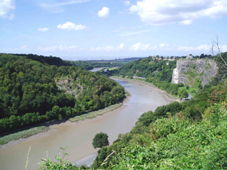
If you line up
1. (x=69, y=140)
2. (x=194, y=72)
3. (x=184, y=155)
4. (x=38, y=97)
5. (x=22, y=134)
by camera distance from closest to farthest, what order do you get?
1. (x=184, y=155)
2. (x=69, y=140)
3. (x=22, y=134)
4. (x=38, y=97)
5. (x=194, y=72)

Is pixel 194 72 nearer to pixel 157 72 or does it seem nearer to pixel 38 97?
pixel 157 72

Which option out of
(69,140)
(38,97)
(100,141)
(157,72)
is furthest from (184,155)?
(157,72)

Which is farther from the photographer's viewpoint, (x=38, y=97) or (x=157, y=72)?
(x=157, y=72)

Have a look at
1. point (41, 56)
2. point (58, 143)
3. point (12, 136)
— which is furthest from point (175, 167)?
point (41, 56)

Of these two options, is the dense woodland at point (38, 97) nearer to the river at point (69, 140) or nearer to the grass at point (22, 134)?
the grass at point (22, 134)

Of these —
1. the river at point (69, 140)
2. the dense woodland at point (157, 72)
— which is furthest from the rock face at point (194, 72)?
the river at point (69, 140)

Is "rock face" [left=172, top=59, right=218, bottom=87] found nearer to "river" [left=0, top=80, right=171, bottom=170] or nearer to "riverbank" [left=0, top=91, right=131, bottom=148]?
"river" [left=0, top=80, right=171, bottom=170]

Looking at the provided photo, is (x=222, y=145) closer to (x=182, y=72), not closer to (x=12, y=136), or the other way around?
(x=12, y=136)
